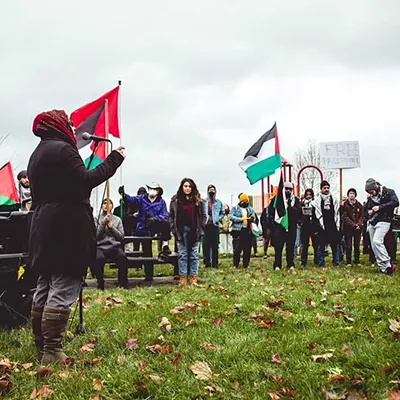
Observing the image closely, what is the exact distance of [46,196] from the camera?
4.67 m

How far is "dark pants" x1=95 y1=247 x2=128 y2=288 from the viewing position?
31.9 ft

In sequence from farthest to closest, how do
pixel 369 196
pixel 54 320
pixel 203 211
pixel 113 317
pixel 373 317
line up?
1. pixel 369 196
2. pixel 203 211
3. pixel 113 317
4. pixel 373 317
5. pixel 54 320

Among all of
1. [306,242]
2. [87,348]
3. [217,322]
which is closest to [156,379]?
[87,348]

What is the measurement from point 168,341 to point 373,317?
7.17 ft

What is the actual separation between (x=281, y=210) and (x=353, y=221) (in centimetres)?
242

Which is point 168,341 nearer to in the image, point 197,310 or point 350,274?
point 197,310

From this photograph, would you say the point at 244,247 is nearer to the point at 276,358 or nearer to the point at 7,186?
the point at 7,186

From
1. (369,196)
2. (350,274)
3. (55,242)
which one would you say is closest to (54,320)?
(55,242)

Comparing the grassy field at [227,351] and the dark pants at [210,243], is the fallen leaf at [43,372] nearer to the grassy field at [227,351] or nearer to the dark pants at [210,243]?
the grassy field at [227,351]

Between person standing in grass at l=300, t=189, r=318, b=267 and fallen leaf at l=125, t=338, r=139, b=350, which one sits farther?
person standing in grass at l=300, t=189, r=318, b=267

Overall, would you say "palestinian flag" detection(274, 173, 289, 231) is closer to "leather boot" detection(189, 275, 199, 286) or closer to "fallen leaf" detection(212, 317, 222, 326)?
"leather boot" detection(189, 275, 199, 286)

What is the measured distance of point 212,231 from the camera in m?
14.5

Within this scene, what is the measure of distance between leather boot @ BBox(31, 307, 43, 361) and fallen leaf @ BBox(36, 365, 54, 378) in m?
0.48

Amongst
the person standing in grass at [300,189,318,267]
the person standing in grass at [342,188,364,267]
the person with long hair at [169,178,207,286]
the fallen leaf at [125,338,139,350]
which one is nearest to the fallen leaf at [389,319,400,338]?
the fallen leaf at [125,338,139,350]
